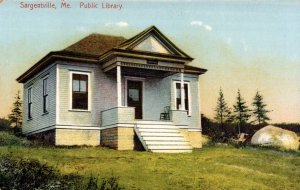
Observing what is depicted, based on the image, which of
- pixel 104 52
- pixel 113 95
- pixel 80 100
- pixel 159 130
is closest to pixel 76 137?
pixel 80 100

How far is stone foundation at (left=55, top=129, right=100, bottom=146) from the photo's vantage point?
16547 millimetres

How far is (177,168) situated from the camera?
12.1 metres

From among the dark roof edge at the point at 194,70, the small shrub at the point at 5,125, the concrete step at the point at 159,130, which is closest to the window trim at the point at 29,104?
the small shrub at the point at 5,125

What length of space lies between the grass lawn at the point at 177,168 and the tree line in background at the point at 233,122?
7168 millimetres

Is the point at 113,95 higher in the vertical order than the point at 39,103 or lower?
higher

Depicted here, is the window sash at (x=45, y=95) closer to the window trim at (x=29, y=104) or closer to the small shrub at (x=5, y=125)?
the window trim at (x=29, y=104)

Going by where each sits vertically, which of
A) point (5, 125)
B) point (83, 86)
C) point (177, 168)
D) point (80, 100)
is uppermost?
point (83, 86)

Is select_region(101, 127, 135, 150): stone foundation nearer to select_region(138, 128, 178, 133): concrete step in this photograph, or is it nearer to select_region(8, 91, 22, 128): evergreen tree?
select_region(138, 128, 178, 133): concrete step

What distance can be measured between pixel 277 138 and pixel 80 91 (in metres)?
8.98

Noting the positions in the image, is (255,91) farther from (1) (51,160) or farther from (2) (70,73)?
(1) (51,160)

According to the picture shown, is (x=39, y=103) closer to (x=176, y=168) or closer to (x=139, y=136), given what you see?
(x=139, y=136)

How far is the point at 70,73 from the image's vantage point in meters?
17.1

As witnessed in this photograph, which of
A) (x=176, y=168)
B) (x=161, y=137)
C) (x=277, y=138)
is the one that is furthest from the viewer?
(x=277, y=138)

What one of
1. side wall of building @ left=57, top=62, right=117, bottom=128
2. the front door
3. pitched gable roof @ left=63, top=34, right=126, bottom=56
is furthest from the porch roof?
the front door
